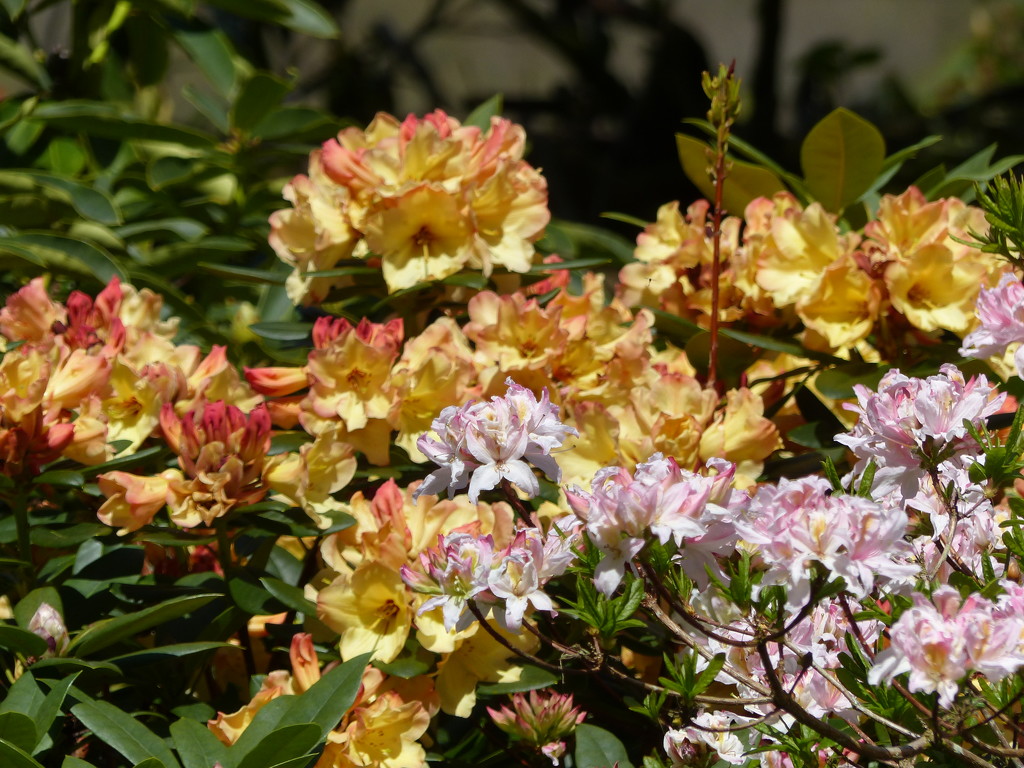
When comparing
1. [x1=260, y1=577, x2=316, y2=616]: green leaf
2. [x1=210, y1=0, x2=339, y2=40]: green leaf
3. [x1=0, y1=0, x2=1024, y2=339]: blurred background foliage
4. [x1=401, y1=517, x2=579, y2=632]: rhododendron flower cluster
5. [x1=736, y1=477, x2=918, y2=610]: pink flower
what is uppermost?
[x1=736, y1=477, x2=918, y2=610]: pink flower

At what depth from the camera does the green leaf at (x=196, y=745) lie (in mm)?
812

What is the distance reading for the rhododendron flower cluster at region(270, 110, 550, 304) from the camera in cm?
116

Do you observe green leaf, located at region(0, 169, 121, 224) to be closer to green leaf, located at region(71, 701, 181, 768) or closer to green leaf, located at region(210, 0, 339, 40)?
green leaf, located at region(210, 0, 339, 40)

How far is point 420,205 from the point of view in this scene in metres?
1.15

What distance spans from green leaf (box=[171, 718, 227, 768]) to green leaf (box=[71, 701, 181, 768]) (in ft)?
0.06

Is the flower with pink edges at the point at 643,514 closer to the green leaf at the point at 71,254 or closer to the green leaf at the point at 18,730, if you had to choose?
the green leaf at the point at 18,730

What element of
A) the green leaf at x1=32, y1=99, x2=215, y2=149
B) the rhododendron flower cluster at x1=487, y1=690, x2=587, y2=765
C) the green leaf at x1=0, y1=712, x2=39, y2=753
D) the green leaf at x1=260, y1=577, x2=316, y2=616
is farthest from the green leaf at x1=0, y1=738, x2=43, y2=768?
the green leaf at x1=32, y1=99, x2=215, y2=149

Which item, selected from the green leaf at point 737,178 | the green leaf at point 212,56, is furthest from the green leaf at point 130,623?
the green leaf at point 212,56

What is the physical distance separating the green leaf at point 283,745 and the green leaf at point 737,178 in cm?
81

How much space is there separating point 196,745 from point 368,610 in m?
0.18

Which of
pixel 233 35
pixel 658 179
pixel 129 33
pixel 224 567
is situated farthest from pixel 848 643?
pixel 658 179

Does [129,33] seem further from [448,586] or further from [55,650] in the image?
[448,586]

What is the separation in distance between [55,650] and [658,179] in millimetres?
3882

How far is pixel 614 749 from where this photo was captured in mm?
893
